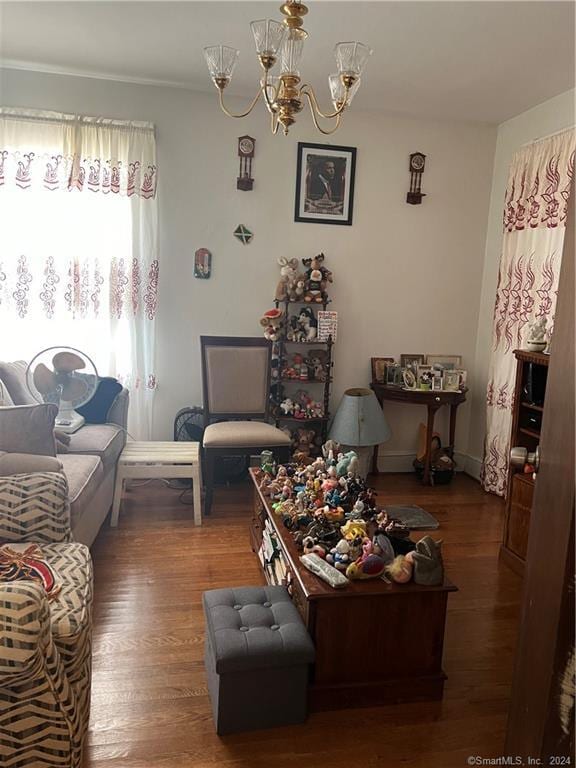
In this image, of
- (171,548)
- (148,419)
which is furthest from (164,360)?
(171,548)

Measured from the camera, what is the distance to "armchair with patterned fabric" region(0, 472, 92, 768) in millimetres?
1274

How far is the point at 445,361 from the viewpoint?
4520 mm

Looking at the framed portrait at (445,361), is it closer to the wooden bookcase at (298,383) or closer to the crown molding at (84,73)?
the wooden bookcase at (298,383)

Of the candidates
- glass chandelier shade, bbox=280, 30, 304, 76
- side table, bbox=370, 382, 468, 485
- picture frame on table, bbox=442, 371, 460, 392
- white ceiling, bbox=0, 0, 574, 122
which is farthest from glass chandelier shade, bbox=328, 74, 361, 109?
picture frame on table, bbox=442, 371, 460, 392

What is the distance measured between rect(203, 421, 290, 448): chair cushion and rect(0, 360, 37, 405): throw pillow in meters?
1.02

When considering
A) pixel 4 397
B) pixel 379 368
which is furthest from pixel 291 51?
pixel 379 368

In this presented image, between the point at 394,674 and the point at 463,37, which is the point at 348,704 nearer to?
the point at 394,674

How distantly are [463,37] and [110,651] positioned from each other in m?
3.15

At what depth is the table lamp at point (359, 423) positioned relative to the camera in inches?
156

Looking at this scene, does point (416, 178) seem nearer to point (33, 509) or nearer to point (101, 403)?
point (101, 403)

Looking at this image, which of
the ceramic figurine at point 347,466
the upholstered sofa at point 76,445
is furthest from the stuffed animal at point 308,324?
the ceramic figurine at point 347,466

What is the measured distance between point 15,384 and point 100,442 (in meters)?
0.54

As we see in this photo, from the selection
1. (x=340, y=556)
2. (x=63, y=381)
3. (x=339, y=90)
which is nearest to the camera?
(x=340, y=556)

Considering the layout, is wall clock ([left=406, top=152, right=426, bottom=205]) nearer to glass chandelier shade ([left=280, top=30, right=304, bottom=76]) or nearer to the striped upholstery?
glass chandelier shade ([left=280, top=30, right=304, bottom=76])
